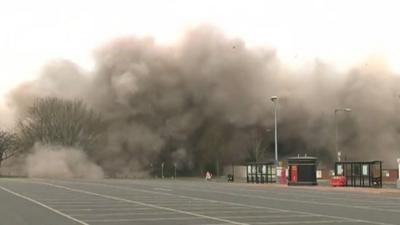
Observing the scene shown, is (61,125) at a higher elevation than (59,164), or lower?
higher

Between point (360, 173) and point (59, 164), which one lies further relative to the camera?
point (59, 164)

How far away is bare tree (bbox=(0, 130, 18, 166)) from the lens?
9144cm

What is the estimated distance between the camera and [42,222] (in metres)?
17.4

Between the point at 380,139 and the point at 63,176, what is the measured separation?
43.4 metres

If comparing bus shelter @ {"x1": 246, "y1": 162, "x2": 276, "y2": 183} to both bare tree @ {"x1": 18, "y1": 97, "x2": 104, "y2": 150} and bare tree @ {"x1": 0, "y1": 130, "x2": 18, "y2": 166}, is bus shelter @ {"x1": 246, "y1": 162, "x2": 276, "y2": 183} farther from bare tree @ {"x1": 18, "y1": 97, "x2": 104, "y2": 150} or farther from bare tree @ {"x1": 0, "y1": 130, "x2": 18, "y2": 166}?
bare tree @ {"x1": 0, "y1": 130, "x2": 18, "y2": 166}

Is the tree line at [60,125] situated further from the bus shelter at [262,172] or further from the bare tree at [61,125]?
the bus shelter at [262,172]

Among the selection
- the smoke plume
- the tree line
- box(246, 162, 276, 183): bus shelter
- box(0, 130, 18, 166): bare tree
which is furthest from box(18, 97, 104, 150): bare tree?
box(246, 162, 276, 183): bus shelter

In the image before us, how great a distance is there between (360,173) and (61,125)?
5043 centimetres

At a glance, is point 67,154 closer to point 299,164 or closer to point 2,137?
point 2,137

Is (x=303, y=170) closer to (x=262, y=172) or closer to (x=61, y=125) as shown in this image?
(x=262, y=172)

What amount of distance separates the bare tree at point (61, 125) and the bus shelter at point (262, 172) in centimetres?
3387

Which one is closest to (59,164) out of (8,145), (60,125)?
(60,125)

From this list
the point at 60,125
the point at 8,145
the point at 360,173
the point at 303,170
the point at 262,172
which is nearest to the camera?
the point at 360,173

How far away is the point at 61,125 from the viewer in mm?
87000
